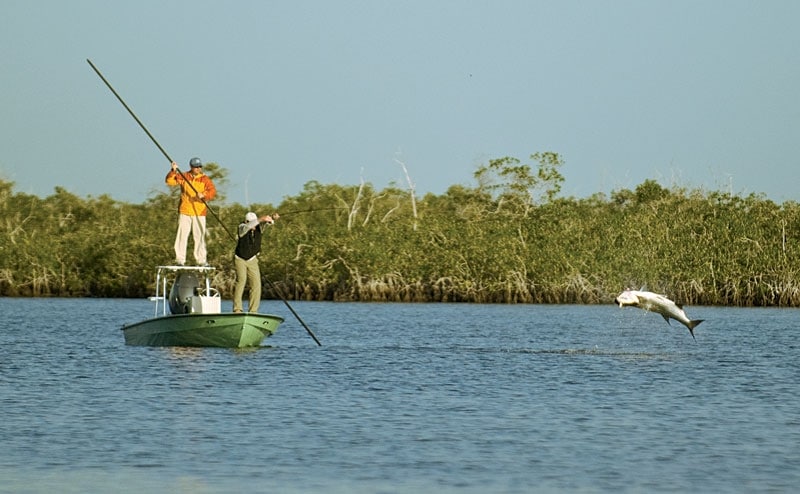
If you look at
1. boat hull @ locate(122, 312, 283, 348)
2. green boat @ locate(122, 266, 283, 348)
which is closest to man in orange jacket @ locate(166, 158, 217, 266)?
green boat @ locate(122, 266, 283, 348)

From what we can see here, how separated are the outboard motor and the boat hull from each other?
17.6 inches

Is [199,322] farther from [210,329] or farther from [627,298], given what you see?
[627,298]

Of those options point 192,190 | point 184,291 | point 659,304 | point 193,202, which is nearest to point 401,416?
point 659,304

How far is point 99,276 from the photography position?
6100 centimetres

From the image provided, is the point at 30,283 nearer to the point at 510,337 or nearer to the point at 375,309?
the point at 375,309

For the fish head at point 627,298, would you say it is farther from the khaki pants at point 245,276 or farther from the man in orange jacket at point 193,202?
the man in orange jacket at point 193,202

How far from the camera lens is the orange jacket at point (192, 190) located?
74.5ft

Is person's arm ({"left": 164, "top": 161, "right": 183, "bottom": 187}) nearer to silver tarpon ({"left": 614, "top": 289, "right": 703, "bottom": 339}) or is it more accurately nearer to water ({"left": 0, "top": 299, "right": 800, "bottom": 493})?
water ({"left": 0, "top": 299, "right": 800, "bottom": 493})

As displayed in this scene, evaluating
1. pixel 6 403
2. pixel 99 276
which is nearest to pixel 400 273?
pixel 99 276

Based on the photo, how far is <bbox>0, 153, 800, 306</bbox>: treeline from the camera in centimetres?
5166

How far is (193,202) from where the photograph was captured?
76.3 ft

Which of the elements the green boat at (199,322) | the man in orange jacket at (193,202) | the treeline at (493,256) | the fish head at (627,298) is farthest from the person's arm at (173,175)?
the treeline at (493,256)

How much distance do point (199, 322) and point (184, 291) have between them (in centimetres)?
92

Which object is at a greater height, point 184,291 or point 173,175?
point 173,175
